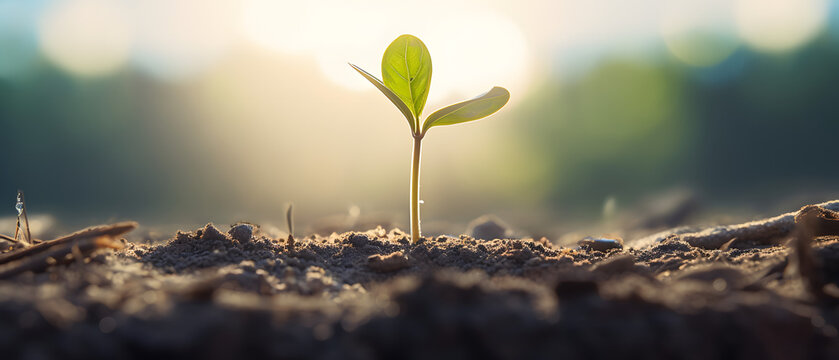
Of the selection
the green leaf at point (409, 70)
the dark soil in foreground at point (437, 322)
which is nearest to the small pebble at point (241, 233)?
the dark soil in foreground at point (437, 322)

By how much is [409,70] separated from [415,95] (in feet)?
0.43

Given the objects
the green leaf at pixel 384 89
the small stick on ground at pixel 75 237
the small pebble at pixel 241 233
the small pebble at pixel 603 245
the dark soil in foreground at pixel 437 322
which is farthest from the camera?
the small pebble at pixel 603 245

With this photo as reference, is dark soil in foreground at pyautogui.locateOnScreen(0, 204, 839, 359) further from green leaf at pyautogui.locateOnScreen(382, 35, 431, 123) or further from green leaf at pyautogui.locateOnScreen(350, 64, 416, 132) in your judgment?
green leaf at pyautogui.locateOnScreen(382, 35, 431, 123)

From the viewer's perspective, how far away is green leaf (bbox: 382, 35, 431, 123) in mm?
2289

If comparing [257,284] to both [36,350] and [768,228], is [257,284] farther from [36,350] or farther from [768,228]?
[768,228]

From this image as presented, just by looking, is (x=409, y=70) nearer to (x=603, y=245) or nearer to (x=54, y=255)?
(x=603, y=245)

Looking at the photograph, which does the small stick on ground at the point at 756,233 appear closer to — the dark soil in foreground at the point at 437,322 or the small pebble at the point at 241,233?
the dark soil in foreground at the point at 437,322

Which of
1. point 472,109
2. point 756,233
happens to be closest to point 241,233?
point 472,109

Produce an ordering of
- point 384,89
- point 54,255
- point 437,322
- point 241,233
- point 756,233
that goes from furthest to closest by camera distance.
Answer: point 756,233, point 384,89, point 241,233, point 54,255, point 437,322

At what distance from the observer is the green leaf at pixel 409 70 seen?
2289 mm

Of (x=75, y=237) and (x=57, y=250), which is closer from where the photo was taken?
(x=57, y=250)

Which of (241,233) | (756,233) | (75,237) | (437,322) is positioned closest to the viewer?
(437,322)

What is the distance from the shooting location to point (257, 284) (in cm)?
138

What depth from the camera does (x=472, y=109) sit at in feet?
7.59
